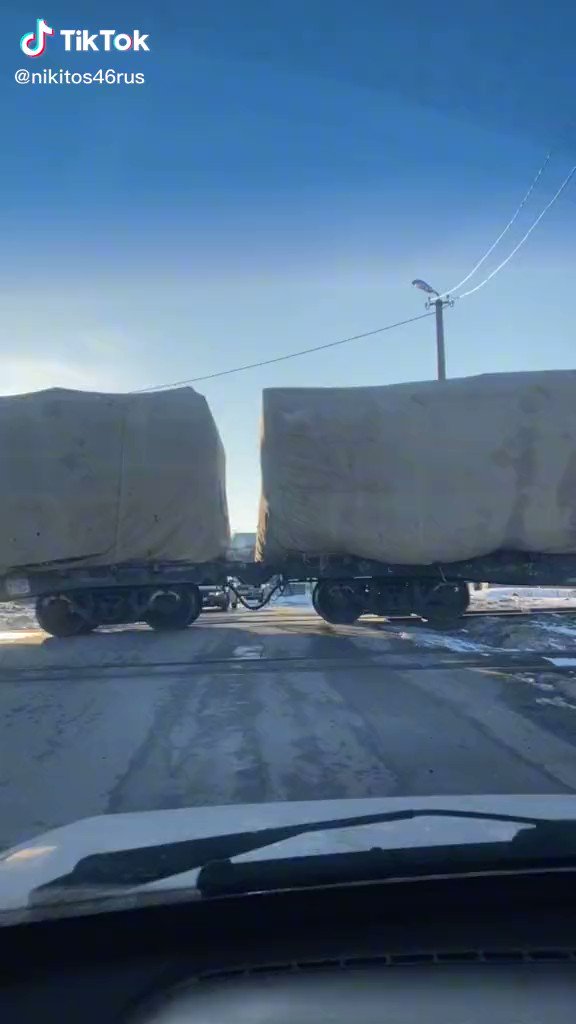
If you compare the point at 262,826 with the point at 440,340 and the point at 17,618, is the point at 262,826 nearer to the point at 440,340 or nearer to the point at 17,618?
the point at 17,618

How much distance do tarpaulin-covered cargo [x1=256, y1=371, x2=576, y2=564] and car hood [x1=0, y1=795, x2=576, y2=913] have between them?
33.7ft

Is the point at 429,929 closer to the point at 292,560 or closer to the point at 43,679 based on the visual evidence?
the point at 43,679

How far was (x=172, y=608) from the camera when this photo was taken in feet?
46.6

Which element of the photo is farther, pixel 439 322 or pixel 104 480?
pixel 439 322

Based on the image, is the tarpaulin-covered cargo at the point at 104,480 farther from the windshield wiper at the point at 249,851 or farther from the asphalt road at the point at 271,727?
the windshield wiper at the point at 249,851

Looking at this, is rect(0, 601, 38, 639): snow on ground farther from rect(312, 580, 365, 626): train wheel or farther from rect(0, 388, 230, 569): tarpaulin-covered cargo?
rect(312, 580, 365, 626): train wheel

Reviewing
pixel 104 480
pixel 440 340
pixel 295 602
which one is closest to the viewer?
pixel 104 480

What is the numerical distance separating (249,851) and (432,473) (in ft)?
37.1

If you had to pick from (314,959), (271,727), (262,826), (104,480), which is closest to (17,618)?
(104,480)

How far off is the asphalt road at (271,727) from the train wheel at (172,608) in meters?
2.55

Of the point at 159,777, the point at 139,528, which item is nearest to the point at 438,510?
the point at 139,528

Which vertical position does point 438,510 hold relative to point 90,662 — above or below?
above

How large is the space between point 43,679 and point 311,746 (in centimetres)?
416

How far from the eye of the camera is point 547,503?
1356 cm
